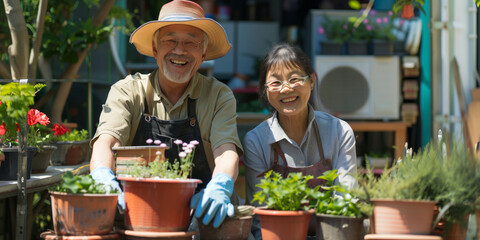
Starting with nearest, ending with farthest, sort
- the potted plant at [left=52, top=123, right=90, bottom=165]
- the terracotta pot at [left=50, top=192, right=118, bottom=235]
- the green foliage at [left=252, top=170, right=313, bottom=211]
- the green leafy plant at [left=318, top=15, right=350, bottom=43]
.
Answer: the terracotta pot at [left=50, top=192, right=118, bottom=235]
the green foliage at [left=252, top=170, right=313, bottom=211]
the potted plant at [left=52, top=123, right=90, bottom=165]
the green leafy plant at [left=318, top=15, right=350, bottom=43]

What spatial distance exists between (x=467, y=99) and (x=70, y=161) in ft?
11.6

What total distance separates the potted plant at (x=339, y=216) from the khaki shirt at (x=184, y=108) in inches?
24.9

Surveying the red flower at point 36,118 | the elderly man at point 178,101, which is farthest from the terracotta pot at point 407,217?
the red flower at point 36,118

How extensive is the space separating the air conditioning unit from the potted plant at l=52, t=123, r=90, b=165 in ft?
10.0

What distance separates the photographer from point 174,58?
9.36ft

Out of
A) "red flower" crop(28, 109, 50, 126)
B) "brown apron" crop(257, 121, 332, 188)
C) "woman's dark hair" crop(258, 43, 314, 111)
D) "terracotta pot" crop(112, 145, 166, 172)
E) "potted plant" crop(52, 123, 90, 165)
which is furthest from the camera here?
"potted plant" crop(52, 123, 90, 165)

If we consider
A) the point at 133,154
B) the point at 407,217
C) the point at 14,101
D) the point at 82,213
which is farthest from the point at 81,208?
the point at 407,217

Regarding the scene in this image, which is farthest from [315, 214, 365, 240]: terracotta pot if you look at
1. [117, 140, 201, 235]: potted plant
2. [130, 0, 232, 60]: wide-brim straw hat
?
[130, 0, 232, 60]: wide-brim straw hat

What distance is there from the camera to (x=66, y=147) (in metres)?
3.98

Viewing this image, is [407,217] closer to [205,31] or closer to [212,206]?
[212,206]

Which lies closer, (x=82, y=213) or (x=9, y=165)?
(x=82, y=213)

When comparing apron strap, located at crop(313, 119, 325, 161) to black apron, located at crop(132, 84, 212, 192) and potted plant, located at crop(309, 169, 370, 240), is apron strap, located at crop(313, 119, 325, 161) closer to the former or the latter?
black apron, located at crop(132, 84, 212, 192)

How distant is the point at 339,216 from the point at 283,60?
3.41ft

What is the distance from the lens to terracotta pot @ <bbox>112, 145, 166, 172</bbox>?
2.42 metres
